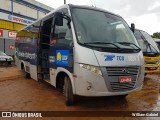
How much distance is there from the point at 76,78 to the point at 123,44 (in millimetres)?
1659

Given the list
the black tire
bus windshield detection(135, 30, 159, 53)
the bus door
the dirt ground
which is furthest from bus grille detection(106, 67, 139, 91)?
bus windshield detection(135, 30, 159, 53)

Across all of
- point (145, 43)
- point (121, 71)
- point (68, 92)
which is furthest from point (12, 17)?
point (121, 71)

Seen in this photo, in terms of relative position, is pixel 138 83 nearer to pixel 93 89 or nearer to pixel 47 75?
pixel 93 89

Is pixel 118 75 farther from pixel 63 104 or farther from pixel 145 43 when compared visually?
pixel 145 43

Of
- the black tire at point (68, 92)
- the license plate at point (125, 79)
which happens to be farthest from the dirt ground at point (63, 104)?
the license plate at point (125, 79)

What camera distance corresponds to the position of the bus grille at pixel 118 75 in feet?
18.7

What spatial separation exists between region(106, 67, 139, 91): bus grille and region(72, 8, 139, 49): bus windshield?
600 millimetres

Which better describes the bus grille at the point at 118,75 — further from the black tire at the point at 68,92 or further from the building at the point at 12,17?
the building at the point at 12,17

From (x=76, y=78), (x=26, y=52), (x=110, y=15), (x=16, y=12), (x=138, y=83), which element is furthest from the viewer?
(x=16, y=12)

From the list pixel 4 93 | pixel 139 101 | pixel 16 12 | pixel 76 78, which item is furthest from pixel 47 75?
pixel 16 12

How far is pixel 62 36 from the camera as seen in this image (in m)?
6.68

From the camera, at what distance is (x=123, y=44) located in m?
6.36

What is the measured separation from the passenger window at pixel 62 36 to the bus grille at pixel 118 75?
135 centimetres

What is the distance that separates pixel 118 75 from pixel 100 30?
1371 millimetres
